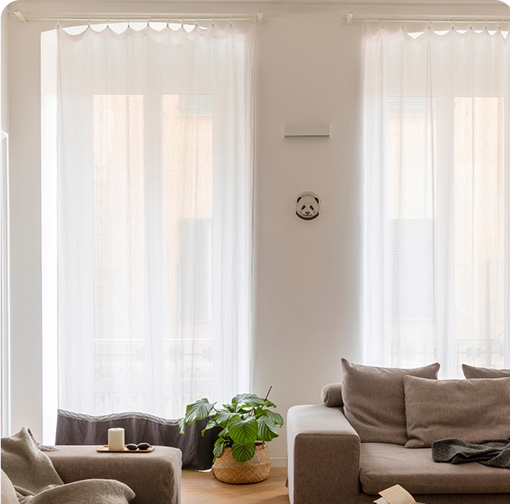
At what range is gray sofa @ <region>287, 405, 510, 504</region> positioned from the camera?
2.70 meters

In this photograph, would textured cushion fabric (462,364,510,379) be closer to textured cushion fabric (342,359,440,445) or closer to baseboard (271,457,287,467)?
textured cushion fabric (342,359,440,445)

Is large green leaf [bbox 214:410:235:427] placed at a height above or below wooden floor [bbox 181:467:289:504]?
above

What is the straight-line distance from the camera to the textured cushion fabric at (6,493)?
1966 millimetres

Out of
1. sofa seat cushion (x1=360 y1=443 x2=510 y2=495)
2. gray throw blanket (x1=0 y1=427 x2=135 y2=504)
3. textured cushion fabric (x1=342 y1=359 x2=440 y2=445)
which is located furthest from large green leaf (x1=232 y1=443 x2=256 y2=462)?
gray throw blanket (x1=0 y1=427 x2=135 y2=504)

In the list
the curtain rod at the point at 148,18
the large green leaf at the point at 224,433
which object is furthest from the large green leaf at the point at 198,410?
the curtain rod at the point at 148,18

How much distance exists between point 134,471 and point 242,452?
1136 millimetres

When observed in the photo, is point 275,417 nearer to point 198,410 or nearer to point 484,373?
point 198,410

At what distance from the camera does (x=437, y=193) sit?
3957 millimetres

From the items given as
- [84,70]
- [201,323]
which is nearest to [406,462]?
[201,323]

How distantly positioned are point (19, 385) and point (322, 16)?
10.6 ft

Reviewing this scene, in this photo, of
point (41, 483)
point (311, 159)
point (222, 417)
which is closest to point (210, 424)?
point (222, 417)

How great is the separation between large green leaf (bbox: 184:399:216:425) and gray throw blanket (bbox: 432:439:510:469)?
1.36 meters

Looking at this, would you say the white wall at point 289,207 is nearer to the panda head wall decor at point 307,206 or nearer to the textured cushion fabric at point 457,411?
the panda head wall decor at point 307,206

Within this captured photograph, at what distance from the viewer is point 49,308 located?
4.06 metres
